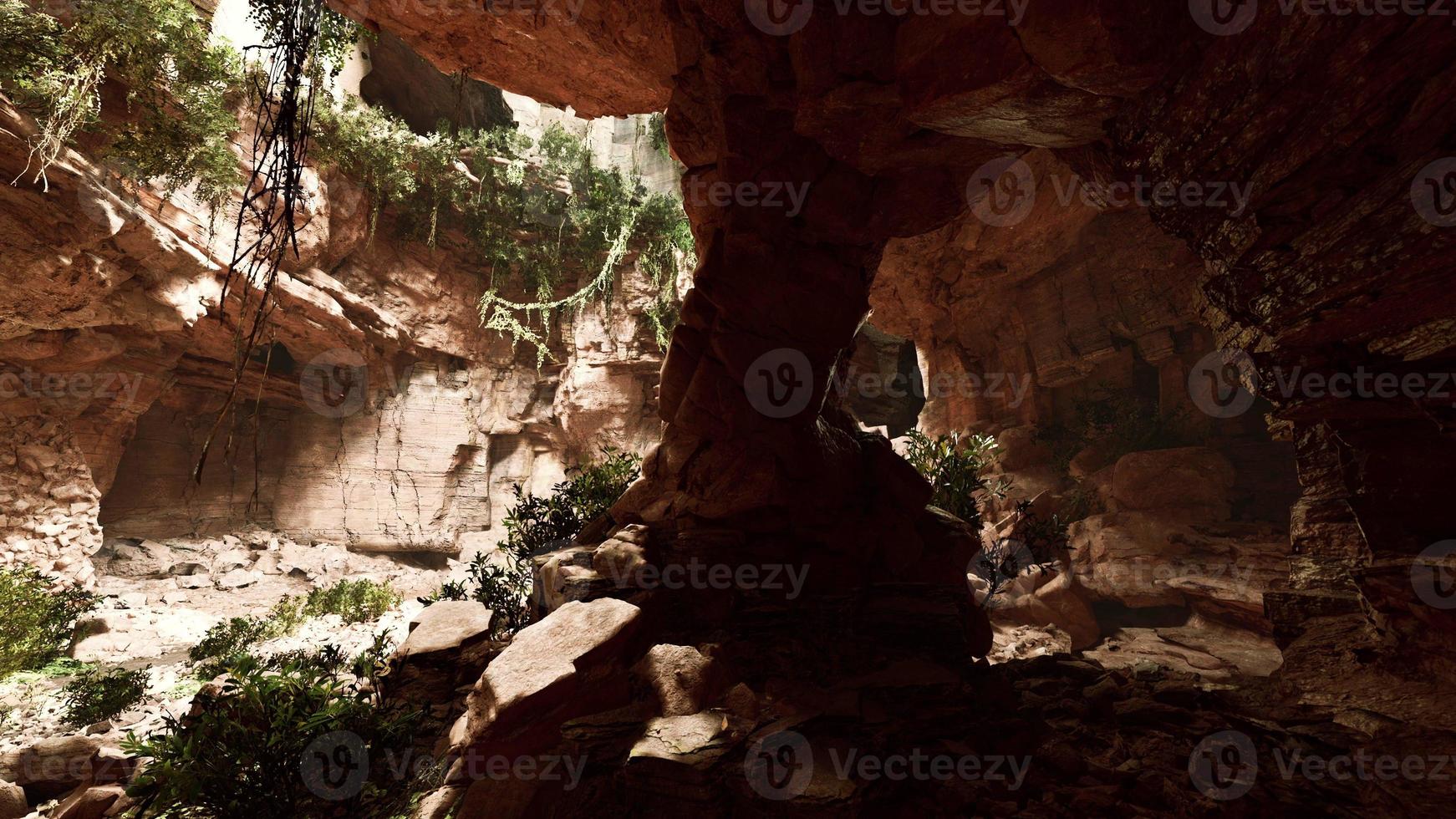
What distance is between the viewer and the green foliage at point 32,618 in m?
7.88

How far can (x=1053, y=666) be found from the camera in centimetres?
526

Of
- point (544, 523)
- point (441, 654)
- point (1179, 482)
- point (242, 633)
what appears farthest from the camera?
point (1179, 482)

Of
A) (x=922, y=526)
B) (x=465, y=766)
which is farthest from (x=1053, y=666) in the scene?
(x=465, y=766)

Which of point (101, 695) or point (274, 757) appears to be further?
point (101, 695)

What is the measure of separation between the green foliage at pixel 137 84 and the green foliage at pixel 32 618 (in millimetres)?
6599

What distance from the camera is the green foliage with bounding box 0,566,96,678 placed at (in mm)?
7883

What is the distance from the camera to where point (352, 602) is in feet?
39.0

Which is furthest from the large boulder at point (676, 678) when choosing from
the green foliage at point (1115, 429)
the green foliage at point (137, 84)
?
the green foliage at point (1115, 429)

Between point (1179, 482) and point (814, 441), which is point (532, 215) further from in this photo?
point (1179, 482)

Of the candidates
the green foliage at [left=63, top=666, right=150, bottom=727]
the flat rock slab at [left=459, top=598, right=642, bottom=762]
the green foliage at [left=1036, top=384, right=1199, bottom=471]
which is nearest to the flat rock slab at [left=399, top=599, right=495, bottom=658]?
the flat rock slab at [left=459, top=598, right=642, bottom=762]

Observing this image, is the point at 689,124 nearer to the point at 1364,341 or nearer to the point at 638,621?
the point at 638,621

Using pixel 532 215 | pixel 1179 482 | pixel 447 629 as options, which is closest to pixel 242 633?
pixel 447 629

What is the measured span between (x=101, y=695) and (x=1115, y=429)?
18390 mm

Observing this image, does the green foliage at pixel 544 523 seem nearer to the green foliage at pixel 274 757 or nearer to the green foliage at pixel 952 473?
the green foliage at pixel 274 757
